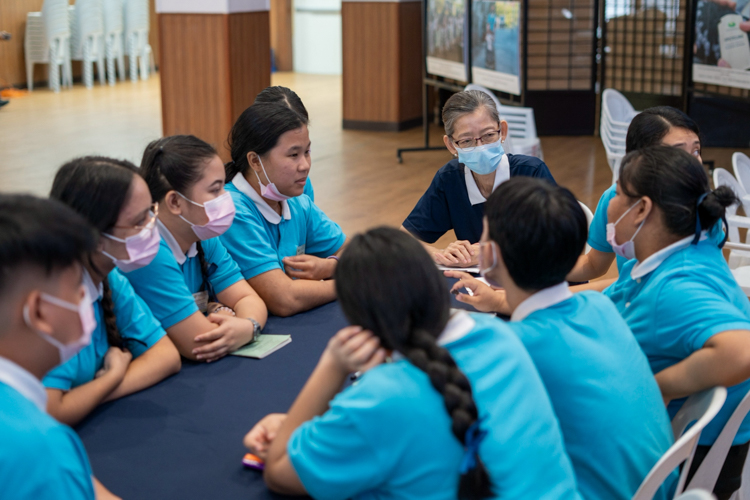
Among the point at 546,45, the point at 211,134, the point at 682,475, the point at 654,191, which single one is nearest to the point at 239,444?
the point at 682,475

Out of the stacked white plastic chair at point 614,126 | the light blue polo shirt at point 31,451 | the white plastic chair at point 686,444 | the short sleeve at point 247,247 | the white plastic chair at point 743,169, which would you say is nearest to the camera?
the light blue polo shirt at point 31,451

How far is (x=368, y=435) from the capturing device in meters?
1.11

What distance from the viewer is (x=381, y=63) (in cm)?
848

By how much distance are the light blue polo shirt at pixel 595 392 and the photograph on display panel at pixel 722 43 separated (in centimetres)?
499

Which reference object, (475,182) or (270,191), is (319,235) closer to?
(270,191)

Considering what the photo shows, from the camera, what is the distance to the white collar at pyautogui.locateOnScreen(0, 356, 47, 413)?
1.11 metres

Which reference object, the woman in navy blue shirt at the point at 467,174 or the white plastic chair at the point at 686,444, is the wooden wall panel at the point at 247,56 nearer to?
the woman in navy blue shirt at the point at 467,174

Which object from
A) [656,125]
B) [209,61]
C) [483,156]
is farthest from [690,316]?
[209,61]

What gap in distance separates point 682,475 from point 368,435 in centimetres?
78

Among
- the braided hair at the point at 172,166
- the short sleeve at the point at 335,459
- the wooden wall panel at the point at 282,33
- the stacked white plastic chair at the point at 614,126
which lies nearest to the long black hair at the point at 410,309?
the short sleeve at the point at 335,459

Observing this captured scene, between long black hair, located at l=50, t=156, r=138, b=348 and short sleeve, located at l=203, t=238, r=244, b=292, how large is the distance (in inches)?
18.9

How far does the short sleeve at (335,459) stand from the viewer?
1128 mm

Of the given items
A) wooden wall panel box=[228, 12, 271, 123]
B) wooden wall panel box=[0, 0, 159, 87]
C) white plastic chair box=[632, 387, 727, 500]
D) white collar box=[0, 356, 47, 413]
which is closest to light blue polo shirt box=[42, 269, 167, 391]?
white collar box=[0, 356, 47, 413]

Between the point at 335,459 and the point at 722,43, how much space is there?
5.76 meters
